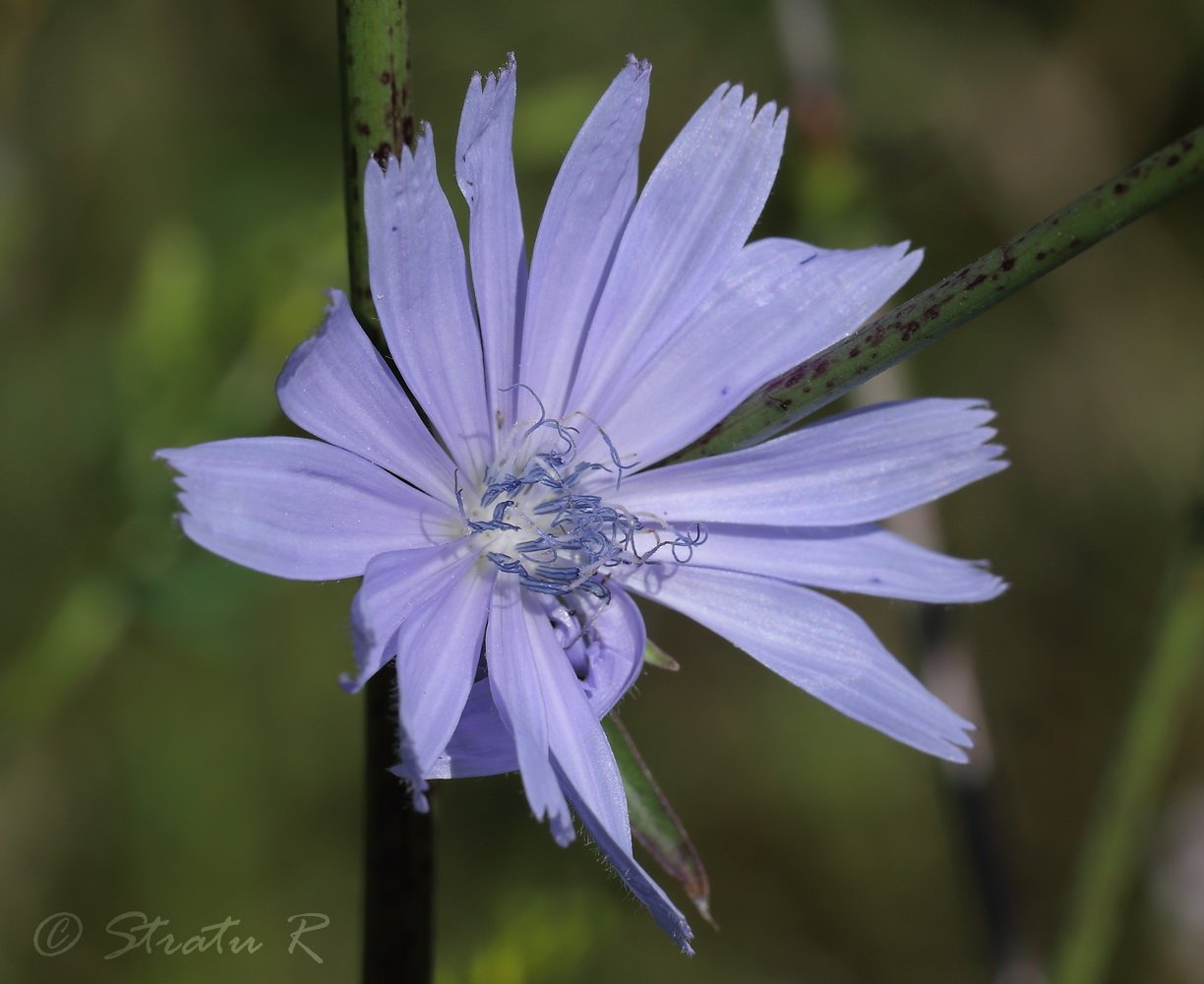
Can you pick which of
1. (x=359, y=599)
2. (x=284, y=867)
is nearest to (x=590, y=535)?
(x=359, y=599)

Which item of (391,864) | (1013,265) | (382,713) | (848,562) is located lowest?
(391,864)

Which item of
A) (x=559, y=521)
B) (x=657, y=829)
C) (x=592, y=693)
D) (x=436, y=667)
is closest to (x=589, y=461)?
(x=559, y=521)

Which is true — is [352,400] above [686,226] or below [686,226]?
below

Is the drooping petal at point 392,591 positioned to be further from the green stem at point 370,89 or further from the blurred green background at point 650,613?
the blurred green background at point 650,613

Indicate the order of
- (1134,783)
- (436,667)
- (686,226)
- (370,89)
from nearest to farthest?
(370,89) → (436,667) → (686,226) → (1134,783)

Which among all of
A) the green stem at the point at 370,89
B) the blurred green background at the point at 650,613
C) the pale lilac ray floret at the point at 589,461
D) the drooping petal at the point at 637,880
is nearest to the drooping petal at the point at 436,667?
the pale lilac ray floret at the point at 589,461

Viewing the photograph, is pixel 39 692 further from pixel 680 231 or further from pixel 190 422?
pixel 680 231

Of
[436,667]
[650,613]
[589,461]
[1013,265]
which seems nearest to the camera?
[1013,265]

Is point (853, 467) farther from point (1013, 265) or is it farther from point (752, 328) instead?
point (1013, 265)
